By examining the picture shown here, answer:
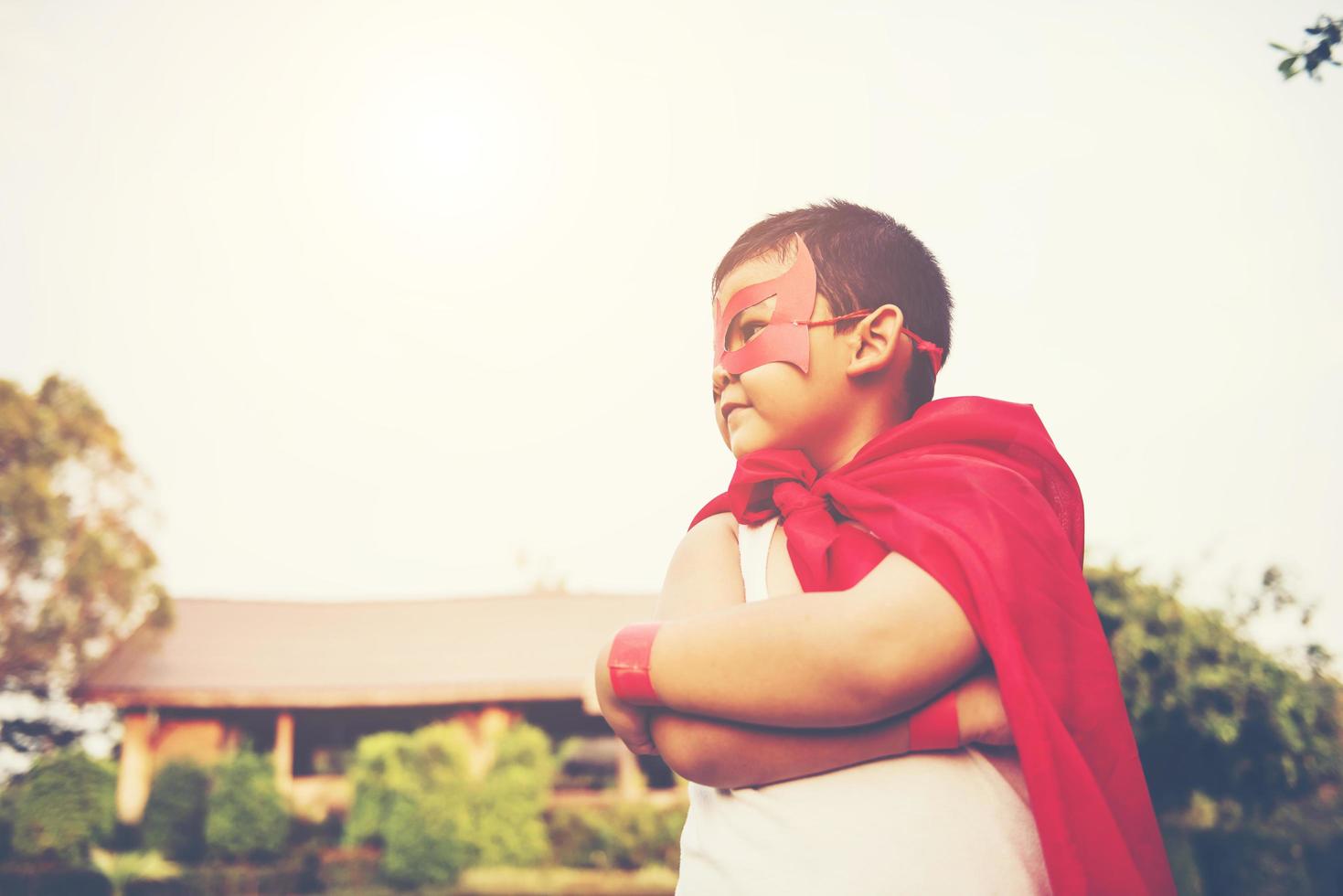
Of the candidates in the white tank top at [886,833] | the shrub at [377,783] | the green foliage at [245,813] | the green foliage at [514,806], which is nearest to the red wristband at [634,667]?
the white tank top at [886,833]

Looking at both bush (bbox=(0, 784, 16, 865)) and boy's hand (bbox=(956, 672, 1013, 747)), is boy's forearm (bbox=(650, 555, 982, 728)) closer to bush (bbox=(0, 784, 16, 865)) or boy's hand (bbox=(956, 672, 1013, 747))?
boy's hand (bbox=(956, 672, 1013, 747))

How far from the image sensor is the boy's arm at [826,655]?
4.00 feet

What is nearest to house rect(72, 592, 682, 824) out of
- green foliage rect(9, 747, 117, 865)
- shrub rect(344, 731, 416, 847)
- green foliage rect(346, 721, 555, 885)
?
shrub rect(344, 731, 416, 847)

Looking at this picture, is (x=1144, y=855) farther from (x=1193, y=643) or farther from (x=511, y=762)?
(x=511, y=762)

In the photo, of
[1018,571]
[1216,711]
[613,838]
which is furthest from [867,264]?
[613,838]

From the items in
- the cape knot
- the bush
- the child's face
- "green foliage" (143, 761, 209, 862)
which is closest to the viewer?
the cape knot

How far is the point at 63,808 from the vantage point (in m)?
19.2

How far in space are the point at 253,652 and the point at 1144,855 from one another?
28856 mm

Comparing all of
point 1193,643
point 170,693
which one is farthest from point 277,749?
point 1193,643

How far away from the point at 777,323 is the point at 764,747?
67 centimetres

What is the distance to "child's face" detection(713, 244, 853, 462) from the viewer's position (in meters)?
1.61

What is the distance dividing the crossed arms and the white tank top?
0.03 metres

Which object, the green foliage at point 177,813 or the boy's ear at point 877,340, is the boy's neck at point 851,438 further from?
the green foliage at point 177,813

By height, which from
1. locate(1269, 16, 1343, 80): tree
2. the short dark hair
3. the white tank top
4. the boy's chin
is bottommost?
the white tank top
